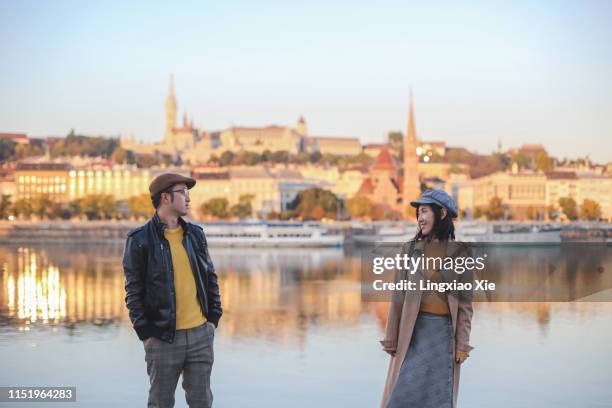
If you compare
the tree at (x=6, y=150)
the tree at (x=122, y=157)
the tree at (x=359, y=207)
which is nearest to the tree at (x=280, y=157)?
the tree at (x=122, y=157)

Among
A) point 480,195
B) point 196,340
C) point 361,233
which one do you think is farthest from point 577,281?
point 480,195

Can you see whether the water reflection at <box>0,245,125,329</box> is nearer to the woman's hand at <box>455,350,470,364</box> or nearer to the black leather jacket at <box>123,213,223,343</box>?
the black leather jacket at <box>123,213,223,343</box>

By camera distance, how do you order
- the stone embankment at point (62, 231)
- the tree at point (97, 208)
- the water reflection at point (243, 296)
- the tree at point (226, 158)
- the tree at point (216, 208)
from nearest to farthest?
the water reflection at point (243, 296) → the stone embankment at point (62, 231) → the tree at point (97, 208) → the tree at point (216, 208) → the tree at point (226, 158)

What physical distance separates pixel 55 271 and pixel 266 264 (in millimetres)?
7074

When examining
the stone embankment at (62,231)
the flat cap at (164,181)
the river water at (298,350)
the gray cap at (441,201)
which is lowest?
the stone embankment at (62,231)

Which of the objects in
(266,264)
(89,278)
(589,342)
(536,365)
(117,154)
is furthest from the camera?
(117,154)

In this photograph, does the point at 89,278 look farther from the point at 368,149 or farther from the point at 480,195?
the point at 368,149

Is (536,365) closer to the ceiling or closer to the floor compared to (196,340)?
closer to the floor

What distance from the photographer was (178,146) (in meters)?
104

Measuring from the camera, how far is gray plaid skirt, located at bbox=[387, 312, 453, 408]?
412 cm

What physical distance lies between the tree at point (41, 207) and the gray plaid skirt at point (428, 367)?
66.8 m

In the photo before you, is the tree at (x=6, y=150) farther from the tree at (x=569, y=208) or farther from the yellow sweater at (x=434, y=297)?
the yellow sweater at (x=434, y=297)

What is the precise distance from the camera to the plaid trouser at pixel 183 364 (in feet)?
13.5

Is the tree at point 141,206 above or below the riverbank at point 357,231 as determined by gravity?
above
